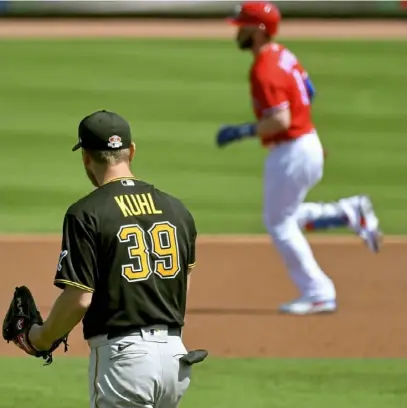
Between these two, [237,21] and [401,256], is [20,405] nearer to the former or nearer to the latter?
[237,21]

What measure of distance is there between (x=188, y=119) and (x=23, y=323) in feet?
41.4

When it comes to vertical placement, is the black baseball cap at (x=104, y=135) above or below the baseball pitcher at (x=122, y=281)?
above

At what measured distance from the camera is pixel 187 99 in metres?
18.5

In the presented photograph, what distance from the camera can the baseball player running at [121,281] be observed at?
4.74 m

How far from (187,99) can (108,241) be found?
13825 millimetres

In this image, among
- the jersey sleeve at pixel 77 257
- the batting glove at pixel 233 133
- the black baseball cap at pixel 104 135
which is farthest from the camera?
the batting glove at pixel 233 133

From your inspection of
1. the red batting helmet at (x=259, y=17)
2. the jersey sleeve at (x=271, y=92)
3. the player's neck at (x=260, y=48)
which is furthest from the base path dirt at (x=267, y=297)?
the red batting helmet at (x=259, y=17)

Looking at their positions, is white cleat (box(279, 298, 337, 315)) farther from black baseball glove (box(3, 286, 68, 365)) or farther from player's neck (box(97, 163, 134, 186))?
player's neck (box(97, 163, 134, 186))

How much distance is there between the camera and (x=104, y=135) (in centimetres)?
489

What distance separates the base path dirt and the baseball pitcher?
3642 millimetres

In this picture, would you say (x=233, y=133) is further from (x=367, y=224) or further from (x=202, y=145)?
(x=202, y=145)

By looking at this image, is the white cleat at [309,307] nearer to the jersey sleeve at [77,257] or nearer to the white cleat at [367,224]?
the white cleat at [367,224]

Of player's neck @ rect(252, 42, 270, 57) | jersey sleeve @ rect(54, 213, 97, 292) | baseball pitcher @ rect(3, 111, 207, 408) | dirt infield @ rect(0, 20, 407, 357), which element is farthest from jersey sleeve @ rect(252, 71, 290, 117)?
jersey sleeve @ rect(54, 213, 97, 292)

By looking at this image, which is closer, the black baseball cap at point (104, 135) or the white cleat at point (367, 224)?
the black baseball cap at point (104, 135)
